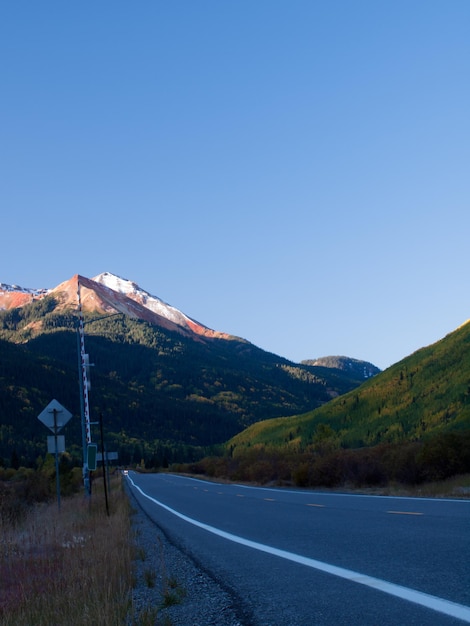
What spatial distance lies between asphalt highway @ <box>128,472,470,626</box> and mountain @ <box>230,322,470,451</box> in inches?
1765

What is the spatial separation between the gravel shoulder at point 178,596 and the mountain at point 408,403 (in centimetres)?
4950

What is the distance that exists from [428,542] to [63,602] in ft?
15.5

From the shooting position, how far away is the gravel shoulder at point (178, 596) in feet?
19.7

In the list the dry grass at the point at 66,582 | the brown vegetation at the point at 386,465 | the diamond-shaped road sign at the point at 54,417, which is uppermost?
the diamond-shaped road sign at the point at 54,417

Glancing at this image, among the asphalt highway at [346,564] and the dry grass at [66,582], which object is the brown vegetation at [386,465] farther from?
the dry grass at [66,582]

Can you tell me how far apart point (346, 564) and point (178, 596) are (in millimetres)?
1999

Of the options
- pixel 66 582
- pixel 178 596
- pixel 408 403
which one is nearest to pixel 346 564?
pixel 178 596

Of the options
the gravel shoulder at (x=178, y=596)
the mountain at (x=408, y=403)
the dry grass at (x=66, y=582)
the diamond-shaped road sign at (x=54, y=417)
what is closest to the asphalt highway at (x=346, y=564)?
the gravel shoulder at (x=178, y=596)

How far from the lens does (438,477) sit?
2850 cm

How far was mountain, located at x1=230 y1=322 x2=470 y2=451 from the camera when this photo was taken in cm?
6762

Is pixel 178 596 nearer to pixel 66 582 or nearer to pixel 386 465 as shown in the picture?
pixel 66 582

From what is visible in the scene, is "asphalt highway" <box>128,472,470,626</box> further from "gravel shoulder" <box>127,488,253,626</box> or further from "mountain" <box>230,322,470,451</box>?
"mountain" <box>230,322,470,451</box>

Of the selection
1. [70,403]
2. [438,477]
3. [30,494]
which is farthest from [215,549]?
[70,403]

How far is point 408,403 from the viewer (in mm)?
78625
